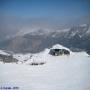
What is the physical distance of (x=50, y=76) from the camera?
143 inches

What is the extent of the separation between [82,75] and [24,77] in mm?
1075

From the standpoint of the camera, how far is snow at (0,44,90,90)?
3378 millimetres

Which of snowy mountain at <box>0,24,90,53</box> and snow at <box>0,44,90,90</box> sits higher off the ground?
snowy mountain at <box>0,24,90,53</box>

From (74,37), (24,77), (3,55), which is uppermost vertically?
(74,37)

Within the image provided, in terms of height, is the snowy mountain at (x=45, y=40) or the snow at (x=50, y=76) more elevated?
the snowy mountain at (x=45, y=40)

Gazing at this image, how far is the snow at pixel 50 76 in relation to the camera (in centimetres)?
338

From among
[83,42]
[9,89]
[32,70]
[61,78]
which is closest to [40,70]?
[32,70]

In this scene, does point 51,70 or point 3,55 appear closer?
point 51,70

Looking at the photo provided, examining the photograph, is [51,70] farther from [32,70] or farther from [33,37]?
[33,37]

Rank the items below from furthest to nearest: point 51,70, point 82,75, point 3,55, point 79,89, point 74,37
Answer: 1. point 3,55
2. point 74,37
3. point 51,70
4. point 82,75
5. point 79,89

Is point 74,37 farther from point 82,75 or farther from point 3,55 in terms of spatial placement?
point 3,55

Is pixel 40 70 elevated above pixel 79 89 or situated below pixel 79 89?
above

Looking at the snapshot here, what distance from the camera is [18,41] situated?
426 cm

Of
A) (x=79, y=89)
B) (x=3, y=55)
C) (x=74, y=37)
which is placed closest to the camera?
(x=79, y=89)
